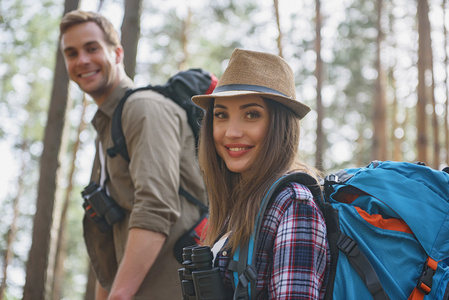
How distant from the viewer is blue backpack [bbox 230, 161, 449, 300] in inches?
75.2

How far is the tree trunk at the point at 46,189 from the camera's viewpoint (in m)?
5.18

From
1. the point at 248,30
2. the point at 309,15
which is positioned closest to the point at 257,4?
the point at 248,30

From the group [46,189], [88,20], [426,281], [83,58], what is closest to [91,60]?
[83,58]

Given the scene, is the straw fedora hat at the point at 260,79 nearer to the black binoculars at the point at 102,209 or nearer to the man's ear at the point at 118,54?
the black binoculars at the point at 102,209

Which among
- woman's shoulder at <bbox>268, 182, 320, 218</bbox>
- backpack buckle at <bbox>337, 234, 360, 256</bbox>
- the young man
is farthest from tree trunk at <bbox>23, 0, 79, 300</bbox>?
backpack buckle at <bbox>337, 234, 360, 256</bbox>

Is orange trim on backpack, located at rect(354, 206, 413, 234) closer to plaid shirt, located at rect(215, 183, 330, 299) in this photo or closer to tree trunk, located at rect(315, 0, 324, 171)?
plaid shirt, located at rect(215, 183, 330, 299)

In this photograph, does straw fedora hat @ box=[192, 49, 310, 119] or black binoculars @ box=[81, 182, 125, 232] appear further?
black binoculars @ box=[81, 182, 125, 232]

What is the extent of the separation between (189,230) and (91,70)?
1379 mm

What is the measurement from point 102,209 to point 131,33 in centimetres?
291

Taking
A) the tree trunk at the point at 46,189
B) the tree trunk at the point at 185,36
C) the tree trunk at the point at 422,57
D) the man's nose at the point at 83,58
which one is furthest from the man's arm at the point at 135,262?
the tree trunk at the point at 185,36

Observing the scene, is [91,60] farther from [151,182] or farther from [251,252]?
[251,252]

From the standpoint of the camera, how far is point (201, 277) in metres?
2.04

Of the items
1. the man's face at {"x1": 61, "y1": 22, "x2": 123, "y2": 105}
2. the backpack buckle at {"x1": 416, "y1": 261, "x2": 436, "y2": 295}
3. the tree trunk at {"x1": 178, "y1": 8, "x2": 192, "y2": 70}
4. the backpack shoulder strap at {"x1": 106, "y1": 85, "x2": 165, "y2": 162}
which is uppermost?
the tree trunk at {"x1": 178, "y1": 8, "x2": 192, "y2": 70}

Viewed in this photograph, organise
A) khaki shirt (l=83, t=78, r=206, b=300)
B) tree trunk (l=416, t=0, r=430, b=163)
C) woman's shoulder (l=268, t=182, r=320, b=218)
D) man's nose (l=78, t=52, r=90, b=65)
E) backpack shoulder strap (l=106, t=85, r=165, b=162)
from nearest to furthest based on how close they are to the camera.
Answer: woman's shoulder (l=268, t=182, r=320, b=218) < khaki shirt (l=83, t=78, r=206, b=300) < backpack shoulder strap (l=106, t=85, r=165, b=162) < man's nose (l=78, t=52, r=90, b=65) < tree trunk (l=416, t=0, r=430, b=163)
